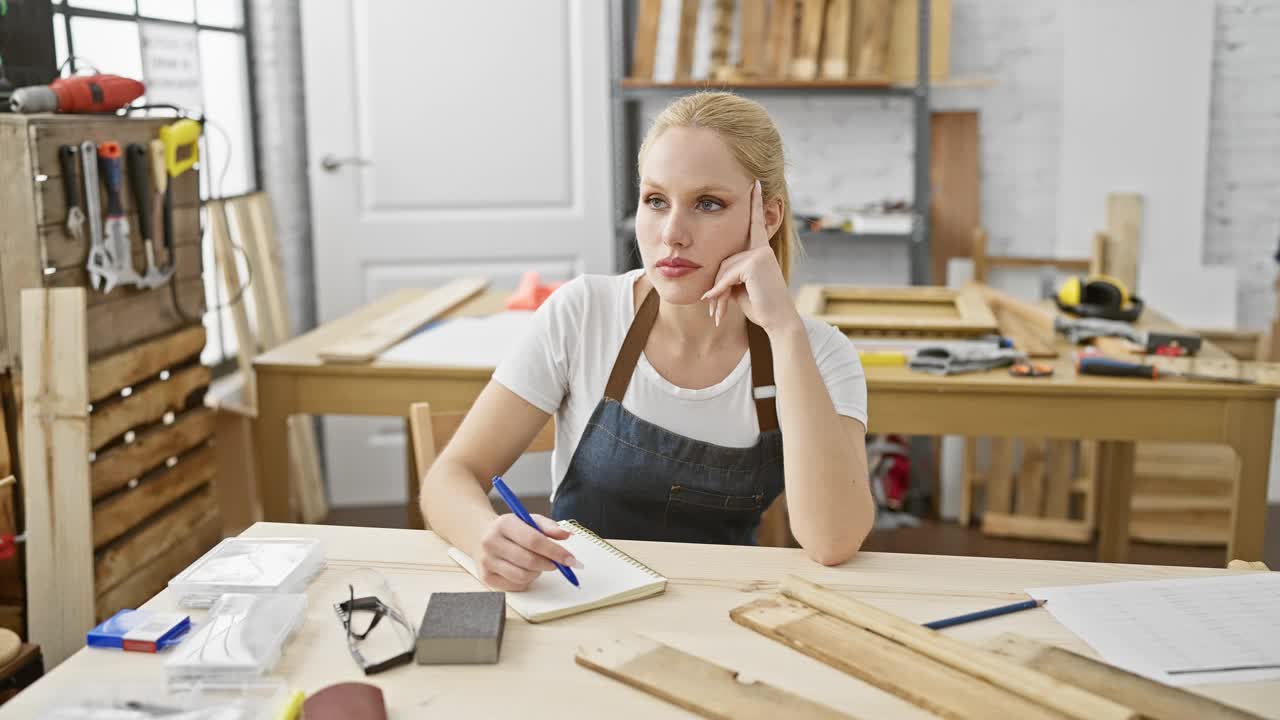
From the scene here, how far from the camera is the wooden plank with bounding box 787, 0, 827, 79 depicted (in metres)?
4.36

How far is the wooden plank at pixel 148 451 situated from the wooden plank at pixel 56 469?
317 millimetres

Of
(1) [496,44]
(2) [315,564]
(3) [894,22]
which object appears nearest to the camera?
(2) [315,564]

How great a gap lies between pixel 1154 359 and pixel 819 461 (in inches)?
52.0

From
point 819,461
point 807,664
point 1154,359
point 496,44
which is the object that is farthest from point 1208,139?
point 807,664

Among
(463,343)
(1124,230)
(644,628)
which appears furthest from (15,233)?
(1124,230)

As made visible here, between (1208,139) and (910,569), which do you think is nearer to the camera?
(910,569)

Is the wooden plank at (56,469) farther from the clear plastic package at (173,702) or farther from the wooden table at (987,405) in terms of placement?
the clear plastic package at (173,702)

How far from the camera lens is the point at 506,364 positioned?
6.01ft

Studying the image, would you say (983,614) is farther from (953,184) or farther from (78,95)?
(953,184)

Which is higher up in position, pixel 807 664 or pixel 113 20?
pixel 113 20

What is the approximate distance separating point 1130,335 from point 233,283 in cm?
253

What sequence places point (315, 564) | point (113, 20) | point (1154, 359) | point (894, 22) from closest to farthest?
point (315, 564), point (1154, 359), point (113, 20), point (894, 22)

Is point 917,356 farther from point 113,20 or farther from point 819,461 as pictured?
point 113,20

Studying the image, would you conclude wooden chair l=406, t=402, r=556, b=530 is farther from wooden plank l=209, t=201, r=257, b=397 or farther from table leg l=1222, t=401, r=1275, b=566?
wooden plank l=209, t=201, r=257, b=397
